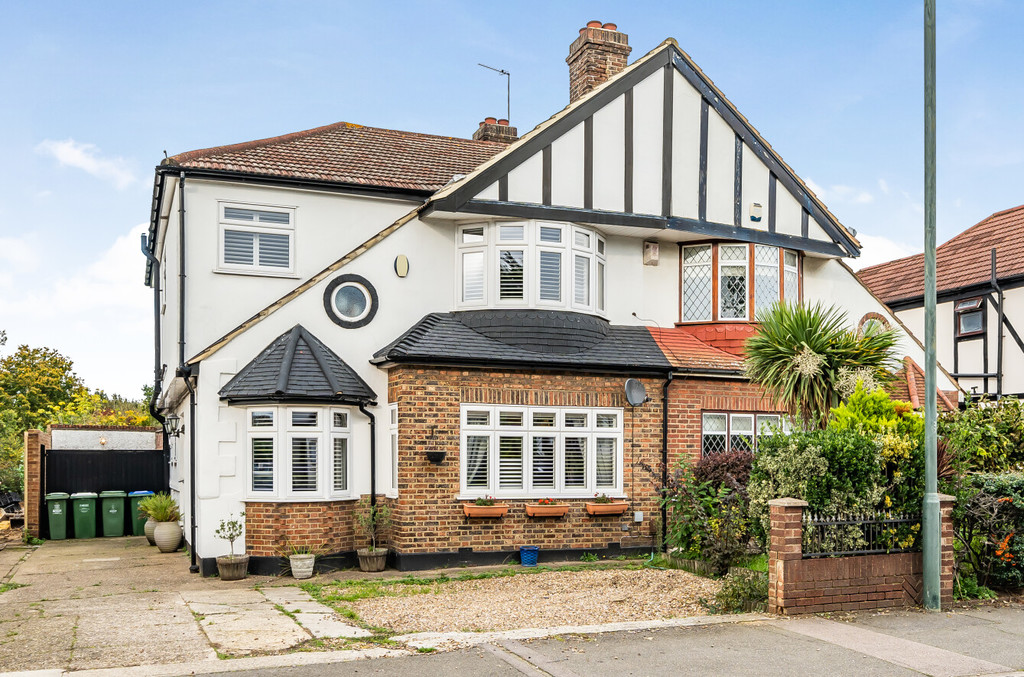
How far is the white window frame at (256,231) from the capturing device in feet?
51.2

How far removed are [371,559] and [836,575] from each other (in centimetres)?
691

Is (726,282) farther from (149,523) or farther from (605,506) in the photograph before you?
(149,523)

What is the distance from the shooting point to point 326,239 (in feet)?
53.9

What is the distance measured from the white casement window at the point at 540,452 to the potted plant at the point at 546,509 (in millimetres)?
131

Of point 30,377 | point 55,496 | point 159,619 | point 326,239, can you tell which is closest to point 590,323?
point 326,239

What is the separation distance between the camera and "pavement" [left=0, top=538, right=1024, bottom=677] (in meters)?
7.90

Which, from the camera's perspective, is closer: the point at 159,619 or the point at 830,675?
the point at 830,675

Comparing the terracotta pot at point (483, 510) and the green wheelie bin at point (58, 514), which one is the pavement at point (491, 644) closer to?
the terracotta pot at point (483, 510)

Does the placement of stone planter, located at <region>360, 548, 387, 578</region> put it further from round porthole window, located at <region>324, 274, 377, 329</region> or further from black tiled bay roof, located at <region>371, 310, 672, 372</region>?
round porthole window, located at <region>324, 274, 377, 329</region>

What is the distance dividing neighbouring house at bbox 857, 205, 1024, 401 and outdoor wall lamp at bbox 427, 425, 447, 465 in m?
13.3

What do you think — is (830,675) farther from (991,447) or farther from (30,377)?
(30,377)

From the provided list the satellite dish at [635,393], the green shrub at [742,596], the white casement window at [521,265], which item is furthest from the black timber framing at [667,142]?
the green shrub at [742,596]

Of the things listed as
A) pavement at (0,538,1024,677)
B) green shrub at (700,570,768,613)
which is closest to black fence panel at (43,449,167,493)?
pavement at (0,538,1024,677)

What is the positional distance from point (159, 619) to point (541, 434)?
672cm
